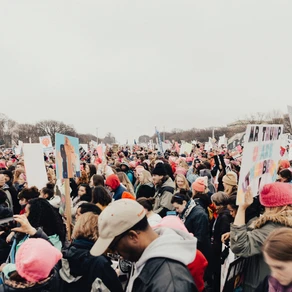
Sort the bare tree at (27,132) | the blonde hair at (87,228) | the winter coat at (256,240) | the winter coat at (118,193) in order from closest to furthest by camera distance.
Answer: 1. the winter coat at (256,240)
2. the blonde hair at (87,228)
3. the winter coat at (118,193)
4. the bare tree at (27,132)

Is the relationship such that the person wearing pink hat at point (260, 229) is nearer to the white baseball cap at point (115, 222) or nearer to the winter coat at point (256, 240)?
the winter coat at point (256, 240)

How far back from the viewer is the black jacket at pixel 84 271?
9.68 ft

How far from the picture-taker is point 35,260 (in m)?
2.65

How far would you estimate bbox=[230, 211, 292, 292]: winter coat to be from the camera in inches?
109

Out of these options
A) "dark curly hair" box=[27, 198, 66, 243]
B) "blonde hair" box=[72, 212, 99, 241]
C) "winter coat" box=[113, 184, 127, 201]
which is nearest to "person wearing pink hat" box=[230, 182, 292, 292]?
"blonde hair" box=[72, 212, 99, 241]

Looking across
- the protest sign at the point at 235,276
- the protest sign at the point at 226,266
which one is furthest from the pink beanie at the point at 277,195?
the protest sign at the point at 226,266

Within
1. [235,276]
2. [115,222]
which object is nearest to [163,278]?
[115,222]

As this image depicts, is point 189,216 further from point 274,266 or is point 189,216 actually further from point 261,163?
point 274,266

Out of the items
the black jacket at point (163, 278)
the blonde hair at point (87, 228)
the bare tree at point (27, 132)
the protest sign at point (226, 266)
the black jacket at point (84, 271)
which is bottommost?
the protest sign at point (226, 266)

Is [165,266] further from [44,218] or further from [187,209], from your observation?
[187,209]

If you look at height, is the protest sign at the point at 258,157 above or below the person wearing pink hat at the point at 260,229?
above

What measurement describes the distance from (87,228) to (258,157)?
199cm

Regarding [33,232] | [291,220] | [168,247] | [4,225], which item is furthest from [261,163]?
[4,225]

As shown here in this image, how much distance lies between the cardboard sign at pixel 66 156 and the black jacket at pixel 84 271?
99.0 inches
